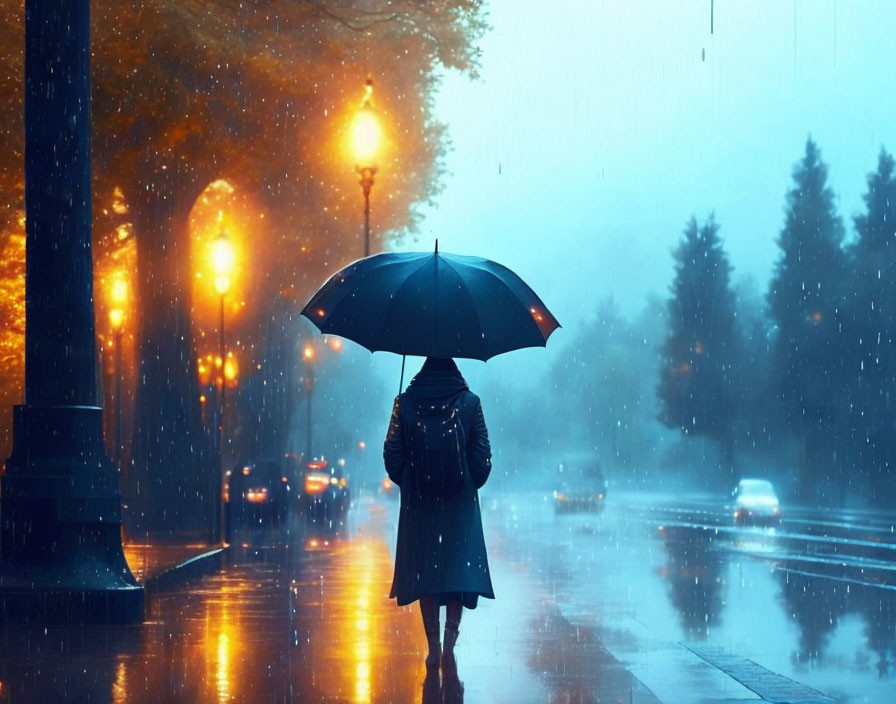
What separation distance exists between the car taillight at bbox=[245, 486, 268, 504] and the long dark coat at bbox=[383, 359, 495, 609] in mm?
30569

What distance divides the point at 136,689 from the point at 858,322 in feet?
183

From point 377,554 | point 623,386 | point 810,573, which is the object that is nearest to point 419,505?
point 810,573

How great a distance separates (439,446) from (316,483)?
3509 centimetres

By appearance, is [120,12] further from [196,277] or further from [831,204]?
[831,204]

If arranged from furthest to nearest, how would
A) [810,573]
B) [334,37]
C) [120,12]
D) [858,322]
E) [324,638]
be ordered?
[858,322]
[334,37]
[120,12]
[810,573]
[324,638]

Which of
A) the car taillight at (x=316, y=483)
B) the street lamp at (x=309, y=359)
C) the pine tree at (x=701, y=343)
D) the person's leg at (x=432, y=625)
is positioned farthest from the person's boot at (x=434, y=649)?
the pine tree at (x=701, y=343)

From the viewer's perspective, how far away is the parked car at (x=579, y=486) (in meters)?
56.1

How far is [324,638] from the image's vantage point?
39.6ft

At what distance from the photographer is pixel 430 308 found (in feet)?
32.6

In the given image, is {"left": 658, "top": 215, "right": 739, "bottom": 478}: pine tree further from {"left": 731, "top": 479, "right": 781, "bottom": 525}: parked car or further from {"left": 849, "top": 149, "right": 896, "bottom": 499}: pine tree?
{"left": 731, "top": 479, "right": 781, "bottom": 525}: parked car

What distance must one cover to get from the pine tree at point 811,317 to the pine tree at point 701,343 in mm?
10102

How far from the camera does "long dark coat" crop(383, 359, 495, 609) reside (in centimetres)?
980

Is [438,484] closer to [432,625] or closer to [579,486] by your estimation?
[432,625]

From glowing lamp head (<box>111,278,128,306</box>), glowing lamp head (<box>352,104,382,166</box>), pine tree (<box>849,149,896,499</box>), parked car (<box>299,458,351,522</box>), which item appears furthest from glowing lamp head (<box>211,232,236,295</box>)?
pine tree (<box>849,149,896,499</box>)
